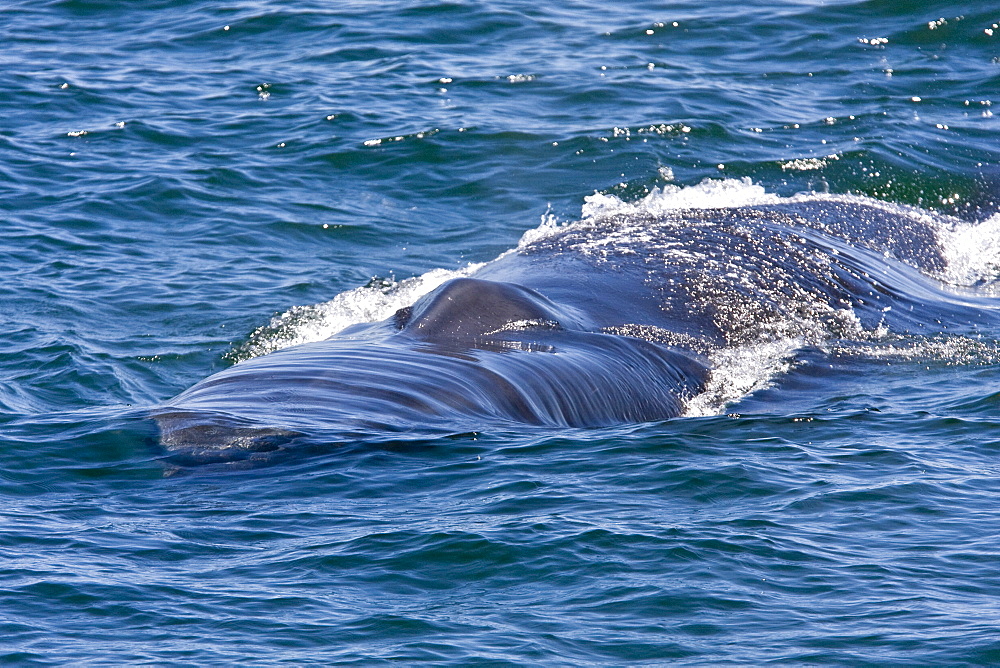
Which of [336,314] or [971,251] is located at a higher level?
[971,251]

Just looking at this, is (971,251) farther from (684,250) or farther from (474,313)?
(474,313)

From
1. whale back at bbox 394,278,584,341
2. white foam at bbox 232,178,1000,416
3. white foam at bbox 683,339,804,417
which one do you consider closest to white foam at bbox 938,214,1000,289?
white foam at bbox 232,178,1000,416

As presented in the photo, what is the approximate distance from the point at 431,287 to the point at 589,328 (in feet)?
13.9

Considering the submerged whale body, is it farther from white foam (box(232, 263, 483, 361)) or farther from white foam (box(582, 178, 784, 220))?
white foam (box(582, 178, 784, 220))

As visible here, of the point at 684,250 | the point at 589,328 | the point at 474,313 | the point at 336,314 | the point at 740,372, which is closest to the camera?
the point at 474,313

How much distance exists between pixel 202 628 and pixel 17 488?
2230mm

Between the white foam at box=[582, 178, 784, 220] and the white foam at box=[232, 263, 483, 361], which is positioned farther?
the white foam at box=[582, 178, 784, 220]

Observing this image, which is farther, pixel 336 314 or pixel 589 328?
pixel 336 314

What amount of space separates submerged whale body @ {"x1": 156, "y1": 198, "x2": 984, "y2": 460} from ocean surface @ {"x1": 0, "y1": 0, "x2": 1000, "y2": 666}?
0.87 ft

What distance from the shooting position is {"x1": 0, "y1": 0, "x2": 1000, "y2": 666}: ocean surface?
620cm

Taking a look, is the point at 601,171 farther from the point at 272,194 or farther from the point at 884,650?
the point at 884,650

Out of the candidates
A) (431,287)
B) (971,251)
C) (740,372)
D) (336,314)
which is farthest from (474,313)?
(971,251)

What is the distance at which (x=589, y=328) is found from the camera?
32.3ft

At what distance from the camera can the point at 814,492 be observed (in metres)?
7.68
